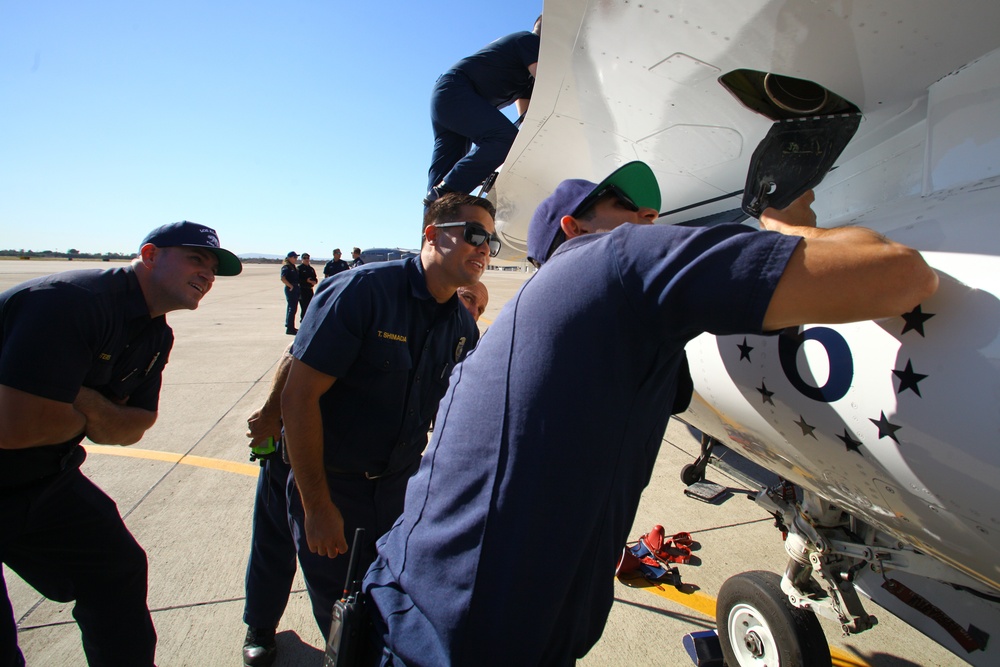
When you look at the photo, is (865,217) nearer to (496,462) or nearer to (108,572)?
(496,462)

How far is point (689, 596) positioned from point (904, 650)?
985mm

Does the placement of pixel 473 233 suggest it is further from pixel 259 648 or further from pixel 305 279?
pixel 305 279

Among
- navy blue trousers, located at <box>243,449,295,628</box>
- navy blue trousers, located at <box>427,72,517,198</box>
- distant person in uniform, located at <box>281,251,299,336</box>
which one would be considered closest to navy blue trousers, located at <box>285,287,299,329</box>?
distant person in uniform, located at <box>281,251,299,336</box>

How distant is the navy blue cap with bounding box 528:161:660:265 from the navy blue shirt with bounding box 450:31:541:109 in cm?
220

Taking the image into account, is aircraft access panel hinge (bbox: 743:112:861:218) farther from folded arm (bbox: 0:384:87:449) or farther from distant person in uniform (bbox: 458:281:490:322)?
folded arm (bbox: 0:384:87:449)

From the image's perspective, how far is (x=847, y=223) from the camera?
5.38 feet

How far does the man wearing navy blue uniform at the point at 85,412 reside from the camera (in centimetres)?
171

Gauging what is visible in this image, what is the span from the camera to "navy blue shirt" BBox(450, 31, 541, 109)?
3113 mm

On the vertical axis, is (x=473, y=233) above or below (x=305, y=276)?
above

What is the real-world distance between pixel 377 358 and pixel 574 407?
1197 mm

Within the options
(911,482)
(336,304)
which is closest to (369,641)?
(336,304)

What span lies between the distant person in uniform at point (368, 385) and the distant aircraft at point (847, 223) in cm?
85

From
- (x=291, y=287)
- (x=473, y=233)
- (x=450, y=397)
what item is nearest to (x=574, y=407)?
(x=450, y=397)

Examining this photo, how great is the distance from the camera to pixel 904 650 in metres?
2.52
